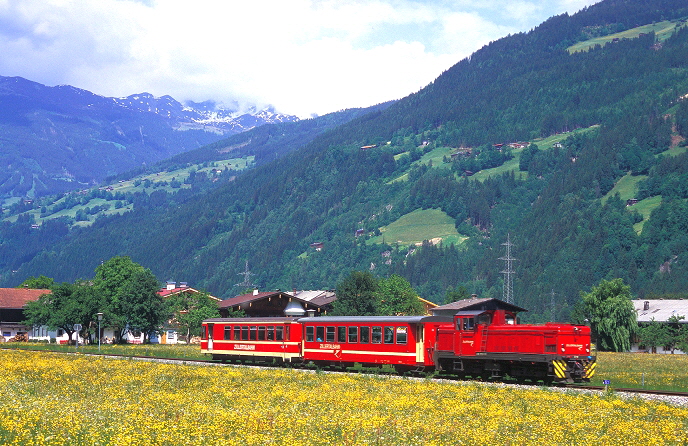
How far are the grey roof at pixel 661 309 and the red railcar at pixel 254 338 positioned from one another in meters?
83.7

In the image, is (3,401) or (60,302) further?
(60,302)

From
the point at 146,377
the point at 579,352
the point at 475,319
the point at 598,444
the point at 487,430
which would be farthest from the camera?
the point at 475,319

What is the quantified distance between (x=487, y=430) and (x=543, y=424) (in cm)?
243

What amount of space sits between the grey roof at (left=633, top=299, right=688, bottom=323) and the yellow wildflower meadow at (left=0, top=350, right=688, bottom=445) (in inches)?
3947

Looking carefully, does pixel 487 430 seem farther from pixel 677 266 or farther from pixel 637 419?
pixel 677 266

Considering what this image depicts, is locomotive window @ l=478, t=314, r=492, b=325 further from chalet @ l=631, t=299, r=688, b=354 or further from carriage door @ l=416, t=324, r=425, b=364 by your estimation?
chalet @ l=631, t=299, r=688, b=354

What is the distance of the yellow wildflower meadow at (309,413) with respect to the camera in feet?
66.8

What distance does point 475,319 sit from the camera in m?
44.6

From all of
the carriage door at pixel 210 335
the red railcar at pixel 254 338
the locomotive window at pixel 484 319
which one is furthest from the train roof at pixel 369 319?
the carriage door at pixel 210 335

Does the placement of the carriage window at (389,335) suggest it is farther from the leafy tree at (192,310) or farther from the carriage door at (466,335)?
the leafy tree at (192,310)

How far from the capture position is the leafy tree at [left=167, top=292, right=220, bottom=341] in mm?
113312

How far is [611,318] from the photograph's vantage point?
11381 cm

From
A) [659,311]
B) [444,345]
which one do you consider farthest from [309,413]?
[659,311]

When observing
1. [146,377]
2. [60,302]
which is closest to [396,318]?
[146,377]
